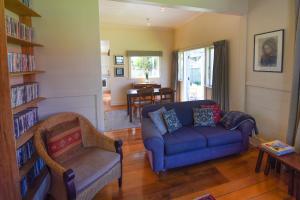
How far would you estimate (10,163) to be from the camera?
1576mm

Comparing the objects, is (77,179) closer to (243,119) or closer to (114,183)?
(114,183)

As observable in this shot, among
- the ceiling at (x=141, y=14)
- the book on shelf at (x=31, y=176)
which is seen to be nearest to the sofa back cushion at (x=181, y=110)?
the book on shelf at (x=31, y=176)

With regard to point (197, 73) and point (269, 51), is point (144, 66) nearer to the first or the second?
point (197, 73)

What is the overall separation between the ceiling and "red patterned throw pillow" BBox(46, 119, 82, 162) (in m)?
3.28

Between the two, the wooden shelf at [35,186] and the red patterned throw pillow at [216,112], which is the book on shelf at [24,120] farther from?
the red patterned throw pillow at [216,112]

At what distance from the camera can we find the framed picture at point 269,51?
9.94 feet

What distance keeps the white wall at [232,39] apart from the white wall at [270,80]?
0.17 metres

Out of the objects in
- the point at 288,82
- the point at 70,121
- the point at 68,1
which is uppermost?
the point at 68,1

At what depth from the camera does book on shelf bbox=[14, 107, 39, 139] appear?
6.42 feet

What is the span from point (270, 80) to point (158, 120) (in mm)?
1968

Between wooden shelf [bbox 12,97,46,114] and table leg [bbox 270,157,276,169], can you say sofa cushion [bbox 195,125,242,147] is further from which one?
wooden shelf [bbox 12,97,46,114]

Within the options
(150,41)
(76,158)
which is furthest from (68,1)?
(150,41)

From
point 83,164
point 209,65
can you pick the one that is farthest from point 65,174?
point 209,65

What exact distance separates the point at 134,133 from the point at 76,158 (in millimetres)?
2062
